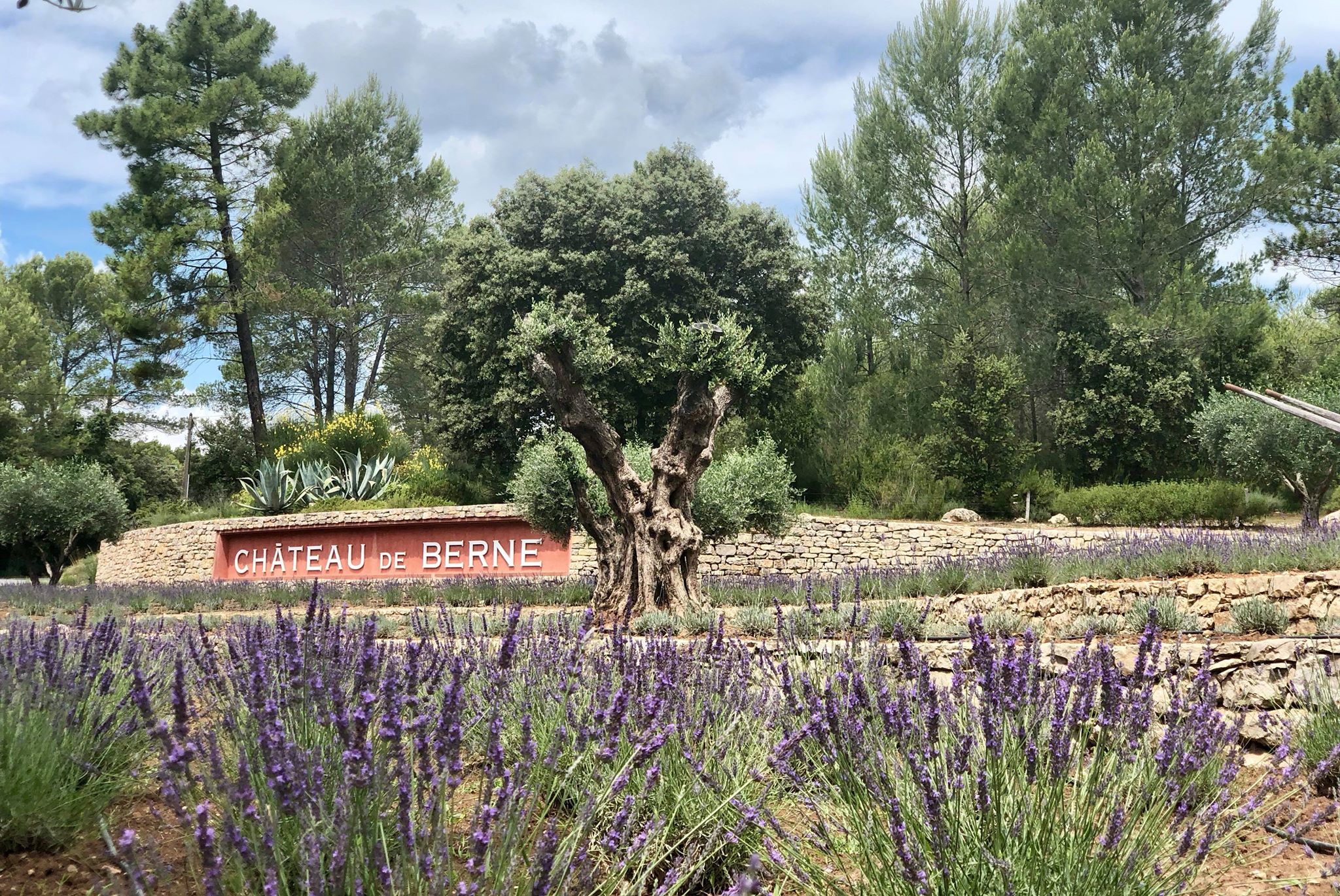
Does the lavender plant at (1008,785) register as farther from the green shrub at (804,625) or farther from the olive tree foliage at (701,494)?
the olive tree foliage at (701,494)

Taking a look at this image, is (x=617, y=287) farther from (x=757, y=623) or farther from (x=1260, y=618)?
(x=1260, y=618)

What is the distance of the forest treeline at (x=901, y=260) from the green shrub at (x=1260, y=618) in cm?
1385

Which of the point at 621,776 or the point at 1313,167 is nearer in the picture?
the point at 621,776

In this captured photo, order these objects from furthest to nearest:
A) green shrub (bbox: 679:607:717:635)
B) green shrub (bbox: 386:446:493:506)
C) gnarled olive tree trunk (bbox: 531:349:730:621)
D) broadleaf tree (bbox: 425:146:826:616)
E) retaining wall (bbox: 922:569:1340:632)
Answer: green shrub (bbox: 386:446:493:506)
broadleaf tree (bbox: 425:146:826:616)
gnarled olive tree trunk (bbox: 531:349:730:621)
green shrub (bbox: 679:607:717:635)
retaining wall (bbox: 922:569:1340:632)

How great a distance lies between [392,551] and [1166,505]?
47.5 feet

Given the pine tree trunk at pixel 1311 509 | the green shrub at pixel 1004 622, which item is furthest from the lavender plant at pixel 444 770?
the pine tree trunk at pixel 1311 509

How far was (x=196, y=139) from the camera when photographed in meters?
27.6

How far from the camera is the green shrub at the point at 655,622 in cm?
692

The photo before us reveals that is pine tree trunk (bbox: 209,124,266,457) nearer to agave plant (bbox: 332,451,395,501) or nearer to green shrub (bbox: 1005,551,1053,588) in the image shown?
agave plant (bbox: 332,451,395,501)

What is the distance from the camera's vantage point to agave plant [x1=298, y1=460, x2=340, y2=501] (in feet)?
71.9

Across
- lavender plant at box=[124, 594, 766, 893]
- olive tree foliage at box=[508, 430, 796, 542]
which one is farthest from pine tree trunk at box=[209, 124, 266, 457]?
lavender plant at box=[124, 594, 766, 893]

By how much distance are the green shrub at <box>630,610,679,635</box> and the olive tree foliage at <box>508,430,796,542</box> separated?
2438 millimetres

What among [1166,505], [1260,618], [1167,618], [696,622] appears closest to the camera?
[1260,618]

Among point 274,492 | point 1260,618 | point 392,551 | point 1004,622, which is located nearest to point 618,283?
point 392,551
